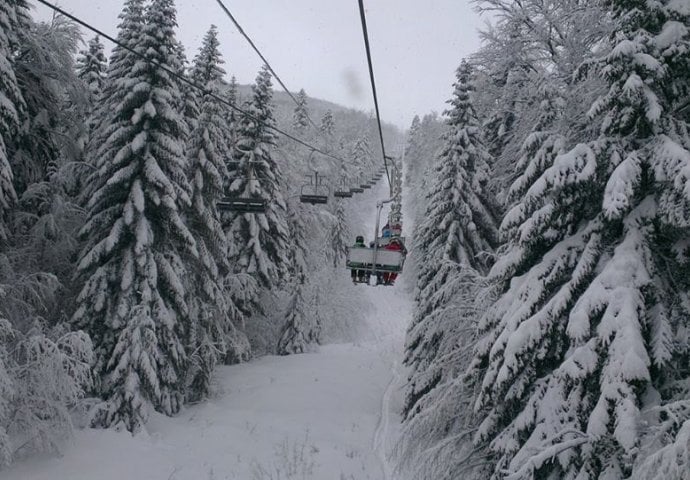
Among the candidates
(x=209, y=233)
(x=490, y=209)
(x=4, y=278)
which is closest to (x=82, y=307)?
(x=4, y=278)

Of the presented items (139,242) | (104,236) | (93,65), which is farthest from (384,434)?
(93,65)

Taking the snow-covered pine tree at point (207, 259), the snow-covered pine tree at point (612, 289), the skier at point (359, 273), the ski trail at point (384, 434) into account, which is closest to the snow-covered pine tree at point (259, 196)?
the snow-covered pine tree at point (207, 259)

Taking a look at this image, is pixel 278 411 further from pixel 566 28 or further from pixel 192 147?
pixel 566 28

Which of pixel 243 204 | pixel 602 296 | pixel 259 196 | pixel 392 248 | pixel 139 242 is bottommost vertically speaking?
pixel 602 296

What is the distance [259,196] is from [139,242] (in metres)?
8.76

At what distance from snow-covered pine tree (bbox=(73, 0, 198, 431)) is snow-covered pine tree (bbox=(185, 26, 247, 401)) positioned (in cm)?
186

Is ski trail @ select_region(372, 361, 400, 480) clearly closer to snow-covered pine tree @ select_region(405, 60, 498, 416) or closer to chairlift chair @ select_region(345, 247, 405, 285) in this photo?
snow-covered pine tree @ select_region(405, 60, 498, 416)

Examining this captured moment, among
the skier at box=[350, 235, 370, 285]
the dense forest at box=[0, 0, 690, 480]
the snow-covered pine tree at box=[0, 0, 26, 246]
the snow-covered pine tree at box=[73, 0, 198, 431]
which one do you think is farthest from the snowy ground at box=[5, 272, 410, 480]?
the snow-covered pine tree at box=[0, 0, 26, 246]

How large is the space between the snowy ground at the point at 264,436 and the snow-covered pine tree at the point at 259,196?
5.14 meters

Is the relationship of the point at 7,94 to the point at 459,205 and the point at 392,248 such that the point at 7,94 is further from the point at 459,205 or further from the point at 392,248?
the point at 459,205

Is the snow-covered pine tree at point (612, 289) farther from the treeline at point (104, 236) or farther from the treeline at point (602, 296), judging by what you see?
the treeline at point (104, 236)

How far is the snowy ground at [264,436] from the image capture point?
13.5 meters

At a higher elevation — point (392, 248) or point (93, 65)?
point (93, 65)

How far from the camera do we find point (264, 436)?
16875 millimetres
